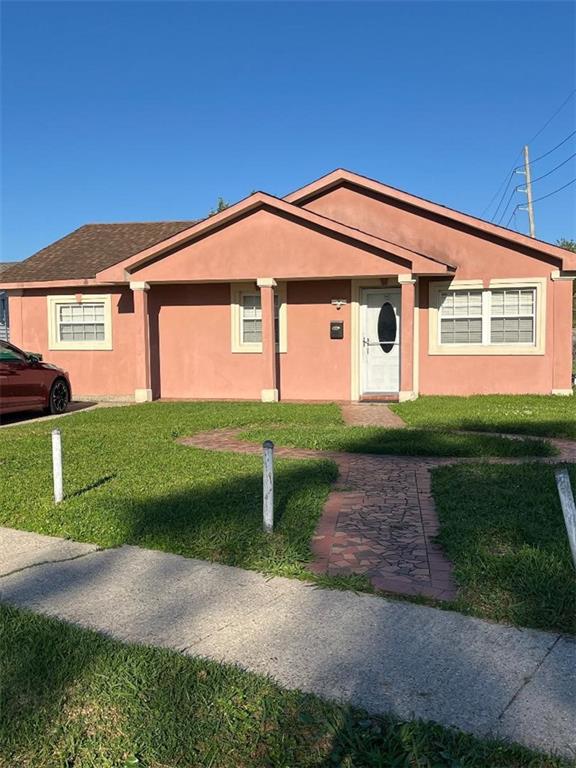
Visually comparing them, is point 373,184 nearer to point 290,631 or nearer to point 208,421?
point 208,421

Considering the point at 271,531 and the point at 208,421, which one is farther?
the point at 208,421

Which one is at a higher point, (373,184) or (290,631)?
(373,184)

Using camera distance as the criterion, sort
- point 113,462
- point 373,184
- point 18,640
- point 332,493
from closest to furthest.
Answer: point 18,640, point 332,493, point 113,462, point 373,184

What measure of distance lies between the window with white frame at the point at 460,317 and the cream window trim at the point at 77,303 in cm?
747

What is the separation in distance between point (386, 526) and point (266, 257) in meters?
9.03

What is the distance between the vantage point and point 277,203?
44.0 feet

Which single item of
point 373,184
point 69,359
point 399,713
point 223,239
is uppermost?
point 373,184

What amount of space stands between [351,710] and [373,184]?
12.8 metres

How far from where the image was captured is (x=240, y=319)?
14922 millimetres

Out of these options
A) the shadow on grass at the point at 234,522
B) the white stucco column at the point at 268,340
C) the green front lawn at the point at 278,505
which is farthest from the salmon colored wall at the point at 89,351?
the shadow on grass at the point at 234,522

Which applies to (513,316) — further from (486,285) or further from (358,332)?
(358,332)

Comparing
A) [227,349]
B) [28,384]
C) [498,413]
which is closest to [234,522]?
[498,413]

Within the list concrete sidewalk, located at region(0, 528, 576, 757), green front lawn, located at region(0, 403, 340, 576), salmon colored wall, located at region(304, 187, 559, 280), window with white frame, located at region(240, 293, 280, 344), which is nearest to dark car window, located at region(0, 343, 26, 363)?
green front lawn, located at region(0, 403, 340, 576)

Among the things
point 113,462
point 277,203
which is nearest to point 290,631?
point 113,462
